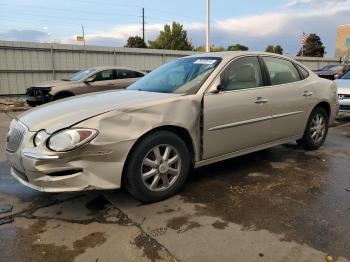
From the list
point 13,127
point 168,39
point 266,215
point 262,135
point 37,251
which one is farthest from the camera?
point 168,39

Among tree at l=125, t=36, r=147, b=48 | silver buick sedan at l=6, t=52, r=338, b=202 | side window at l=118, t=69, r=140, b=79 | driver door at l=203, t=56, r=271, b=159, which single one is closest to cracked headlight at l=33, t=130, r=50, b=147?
silver buick sedan at l=6, t=52, r=338, b=202

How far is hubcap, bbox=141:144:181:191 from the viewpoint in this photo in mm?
3752

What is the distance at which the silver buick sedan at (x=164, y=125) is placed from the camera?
3361mm

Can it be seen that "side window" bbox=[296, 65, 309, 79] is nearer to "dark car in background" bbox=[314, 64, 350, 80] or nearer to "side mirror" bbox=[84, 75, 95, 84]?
"side mirror" bbox=[84, 75, 95, 84]

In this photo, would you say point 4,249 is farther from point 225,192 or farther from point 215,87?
point 215,87

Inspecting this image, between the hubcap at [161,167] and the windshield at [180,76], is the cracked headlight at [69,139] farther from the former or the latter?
the windshield at [180,76]

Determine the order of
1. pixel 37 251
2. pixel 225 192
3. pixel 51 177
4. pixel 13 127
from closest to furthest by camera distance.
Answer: pixel 37 251 < pixel 51 177 < pixel 13 127 < pixel 225 192

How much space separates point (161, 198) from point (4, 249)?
1.54 metres

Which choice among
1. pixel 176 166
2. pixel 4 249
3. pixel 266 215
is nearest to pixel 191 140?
pixel 176 166

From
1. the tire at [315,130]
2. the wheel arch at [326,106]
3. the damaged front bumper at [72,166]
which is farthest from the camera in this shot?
the wheel arch at [326,106]

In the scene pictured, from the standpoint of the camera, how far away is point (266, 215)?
355cm

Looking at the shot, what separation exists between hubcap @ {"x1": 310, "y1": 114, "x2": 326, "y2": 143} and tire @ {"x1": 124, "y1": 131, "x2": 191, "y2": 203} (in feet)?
8.74

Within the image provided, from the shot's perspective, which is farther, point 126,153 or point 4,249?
point 126,153

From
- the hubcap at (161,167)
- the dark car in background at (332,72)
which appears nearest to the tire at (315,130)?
the hubcap at (161,167)
